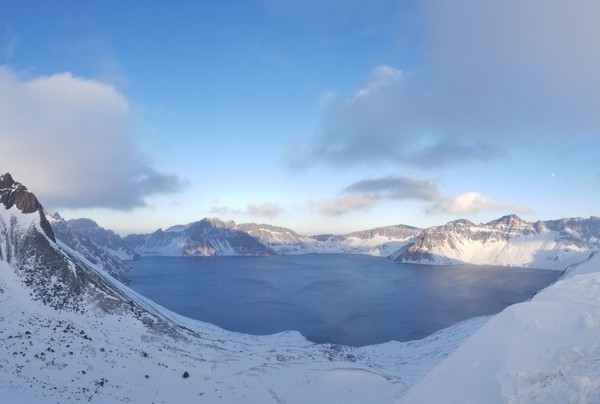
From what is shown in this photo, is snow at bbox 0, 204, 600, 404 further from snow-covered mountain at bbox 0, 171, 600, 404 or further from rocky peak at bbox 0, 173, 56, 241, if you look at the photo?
rocky peak at bbox 0, 173, 56, 241

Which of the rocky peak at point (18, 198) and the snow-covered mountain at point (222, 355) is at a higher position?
the rocky peak at point (18, 198)

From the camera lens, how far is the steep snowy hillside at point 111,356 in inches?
1533

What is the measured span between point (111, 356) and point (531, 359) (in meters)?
49.2

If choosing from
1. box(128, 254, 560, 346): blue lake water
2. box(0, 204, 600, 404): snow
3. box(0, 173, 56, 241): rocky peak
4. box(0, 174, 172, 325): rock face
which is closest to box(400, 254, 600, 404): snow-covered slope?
box(0, 204, 600, 404): snow

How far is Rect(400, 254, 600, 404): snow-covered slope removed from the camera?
494 inches

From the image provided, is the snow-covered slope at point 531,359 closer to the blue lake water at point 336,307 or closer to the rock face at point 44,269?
the rock face at point 44,269

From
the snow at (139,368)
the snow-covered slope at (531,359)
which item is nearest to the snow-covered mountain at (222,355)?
the snow-covered slope at (531,359)

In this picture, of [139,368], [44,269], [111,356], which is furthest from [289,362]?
[44,269]

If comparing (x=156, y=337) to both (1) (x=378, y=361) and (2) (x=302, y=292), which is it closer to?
(1) (x=378, y=361)

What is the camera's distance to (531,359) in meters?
14.7

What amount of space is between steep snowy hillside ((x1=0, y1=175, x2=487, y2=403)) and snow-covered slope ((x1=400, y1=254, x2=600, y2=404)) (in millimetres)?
28632

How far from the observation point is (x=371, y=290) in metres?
189

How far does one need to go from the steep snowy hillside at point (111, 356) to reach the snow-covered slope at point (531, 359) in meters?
28.6

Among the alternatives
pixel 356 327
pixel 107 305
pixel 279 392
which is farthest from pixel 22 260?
pixel 356 327
